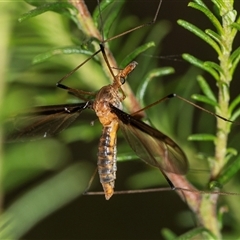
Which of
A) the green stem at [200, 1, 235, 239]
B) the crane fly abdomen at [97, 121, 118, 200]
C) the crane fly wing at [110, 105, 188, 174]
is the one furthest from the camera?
the crane fly abdomen at [97, 121, 118, 200]

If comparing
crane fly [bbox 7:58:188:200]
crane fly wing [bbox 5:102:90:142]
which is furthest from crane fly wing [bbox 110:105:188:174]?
crane fly wing [bbox 5:102:90:142]

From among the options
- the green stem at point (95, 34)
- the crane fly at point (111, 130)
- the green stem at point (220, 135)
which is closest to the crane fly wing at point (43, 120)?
the crane fly at point (111, 130)

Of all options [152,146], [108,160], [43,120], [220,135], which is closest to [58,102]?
[43,120]

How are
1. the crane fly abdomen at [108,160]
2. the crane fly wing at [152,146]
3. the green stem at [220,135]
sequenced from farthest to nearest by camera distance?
1. the crane fly abdomen at [108,160]
2. the crane fly wing at [152,146]
3. the green stem at [220,135]

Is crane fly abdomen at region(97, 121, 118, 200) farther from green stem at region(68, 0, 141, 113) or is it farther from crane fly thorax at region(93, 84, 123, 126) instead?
green stem at region(68, 0, 141, 113)

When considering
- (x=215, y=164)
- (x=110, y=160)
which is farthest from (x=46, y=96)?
(x=215, y=164)

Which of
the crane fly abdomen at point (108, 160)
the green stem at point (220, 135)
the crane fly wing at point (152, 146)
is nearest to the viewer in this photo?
the green stem at point (220, 135)

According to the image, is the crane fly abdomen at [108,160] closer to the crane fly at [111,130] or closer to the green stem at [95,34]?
the crane fly at [111,130]
